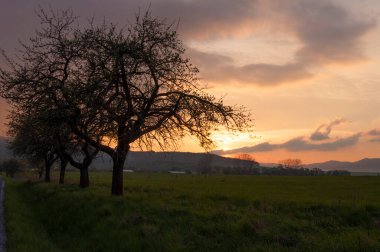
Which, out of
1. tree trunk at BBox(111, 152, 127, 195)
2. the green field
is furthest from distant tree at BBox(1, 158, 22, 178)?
the green field

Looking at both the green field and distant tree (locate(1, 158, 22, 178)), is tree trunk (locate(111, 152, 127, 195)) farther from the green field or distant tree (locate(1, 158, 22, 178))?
distant tree (locate(1, 158, 22, 178))

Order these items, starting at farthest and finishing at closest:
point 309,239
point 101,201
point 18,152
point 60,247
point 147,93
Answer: point 18,152
point 147,93
point 101,201
point 60,247
point 309,239

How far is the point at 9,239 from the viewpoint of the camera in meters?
16.6

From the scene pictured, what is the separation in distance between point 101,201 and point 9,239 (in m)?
7.34

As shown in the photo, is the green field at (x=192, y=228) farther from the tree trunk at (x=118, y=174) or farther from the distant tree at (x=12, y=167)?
the distant tree at (x=12, y=167)

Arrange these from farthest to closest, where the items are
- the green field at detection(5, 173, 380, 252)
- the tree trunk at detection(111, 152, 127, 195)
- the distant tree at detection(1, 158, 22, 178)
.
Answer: the distant tree at detection(1, 158, 22, 178), the tree trunk at detection(111, 152, 127, 195), the green field at detection(5, 173, 380, 252)

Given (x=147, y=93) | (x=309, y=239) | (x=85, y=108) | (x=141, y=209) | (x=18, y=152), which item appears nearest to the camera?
(x=309, y=239)

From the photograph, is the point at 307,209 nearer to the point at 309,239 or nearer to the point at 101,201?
the point at 309,239

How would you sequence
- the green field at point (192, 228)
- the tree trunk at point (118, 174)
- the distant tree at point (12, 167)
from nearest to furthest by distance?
1. the green field at point (192, 228)
2. the tree trunk at point (118, 174)
3. the distant tree at point (12, 167)

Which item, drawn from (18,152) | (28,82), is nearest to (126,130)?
(28,82)

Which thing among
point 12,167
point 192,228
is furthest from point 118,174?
point 12,167

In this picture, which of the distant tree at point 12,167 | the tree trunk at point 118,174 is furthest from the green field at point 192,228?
the distant tree at point 12,167

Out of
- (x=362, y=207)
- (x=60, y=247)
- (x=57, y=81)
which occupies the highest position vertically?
(x=57, y=81)

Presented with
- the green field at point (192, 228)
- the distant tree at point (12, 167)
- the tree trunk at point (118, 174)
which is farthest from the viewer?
the distant tree at point (12, 167)
